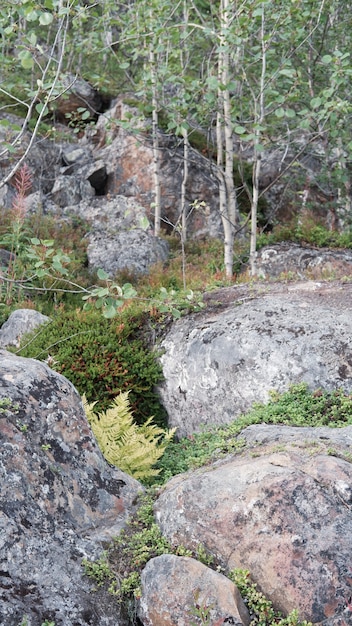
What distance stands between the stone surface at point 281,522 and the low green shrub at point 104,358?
324 cm

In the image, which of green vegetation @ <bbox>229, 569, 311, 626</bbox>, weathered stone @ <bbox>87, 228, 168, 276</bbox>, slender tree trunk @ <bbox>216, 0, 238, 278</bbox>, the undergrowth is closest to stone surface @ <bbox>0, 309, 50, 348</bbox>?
the undergrowth

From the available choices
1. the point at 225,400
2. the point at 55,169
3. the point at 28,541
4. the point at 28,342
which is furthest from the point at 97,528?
the point at 55,169

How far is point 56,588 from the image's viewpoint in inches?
146

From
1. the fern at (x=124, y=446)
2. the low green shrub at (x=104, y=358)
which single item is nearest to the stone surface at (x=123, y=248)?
the low green shrub at (x=104, y=358)

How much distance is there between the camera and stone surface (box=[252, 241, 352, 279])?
A: 14602 mm

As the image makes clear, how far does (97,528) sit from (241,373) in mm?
3427

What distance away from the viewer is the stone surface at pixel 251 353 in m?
7.10

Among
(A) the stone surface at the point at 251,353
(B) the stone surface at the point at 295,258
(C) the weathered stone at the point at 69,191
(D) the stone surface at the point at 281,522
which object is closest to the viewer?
(D) the stone surface at the point at 281,522

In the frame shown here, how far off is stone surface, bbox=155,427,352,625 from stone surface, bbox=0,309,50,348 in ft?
17.1

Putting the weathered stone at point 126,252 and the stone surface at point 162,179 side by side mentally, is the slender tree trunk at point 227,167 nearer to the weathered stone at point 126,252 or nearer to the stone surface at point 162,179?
the weathered stone at point 126,252

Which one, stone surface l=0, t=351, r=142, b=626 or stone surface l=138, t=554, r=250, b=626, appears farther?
stone surface l=0, t=351, r=142, b=626

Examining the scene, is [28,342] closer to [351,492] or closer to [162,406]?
[162,406]

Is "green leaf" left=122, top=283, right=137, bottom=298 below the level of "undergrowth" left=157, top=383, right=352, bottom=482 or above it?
above

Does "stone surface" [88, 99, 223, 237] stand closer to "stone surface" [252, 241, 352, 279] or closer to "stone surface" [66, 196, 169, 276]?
"stone surface" [66, 196, 169, 276]
